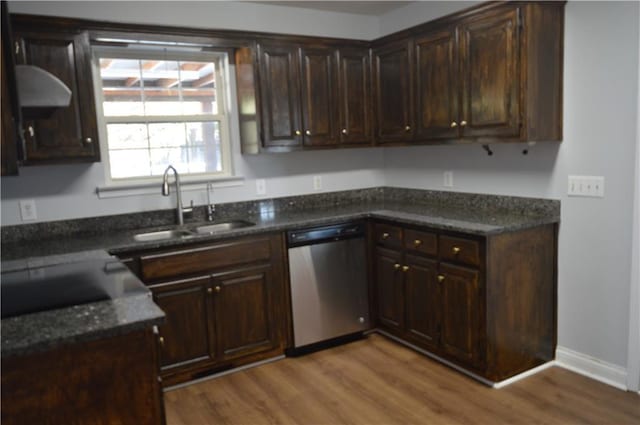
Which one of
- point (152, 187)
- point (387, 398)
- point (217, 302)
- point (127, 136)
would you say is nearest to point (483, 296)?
point (387, 398)

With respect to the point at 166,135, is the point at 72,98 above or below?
above

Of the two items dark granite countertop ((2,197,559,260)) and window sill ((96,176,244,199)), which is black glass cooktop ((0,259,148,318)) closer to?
dark granite countertop ((2,197,559,260))

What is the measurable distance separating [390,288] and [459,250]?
2.47 feet

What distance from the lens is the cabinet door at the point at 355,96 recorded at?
3.78 meters

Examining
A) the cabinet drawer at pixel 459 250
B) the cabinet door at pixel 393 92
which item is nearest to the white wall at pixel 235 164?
the cabinet door at pixel 393 92

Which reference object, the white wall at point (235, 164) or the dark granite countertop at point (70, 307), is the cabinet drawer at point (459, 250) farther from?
the dark granite countertop at point (70, 307)

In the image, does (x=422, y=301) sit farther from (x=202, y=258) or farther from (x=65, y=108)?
(x=65, y=108)

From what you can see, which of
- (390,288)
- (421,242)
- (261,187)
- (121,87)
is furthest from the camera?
(261,187)

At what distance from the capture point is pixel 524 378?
2.88 meters

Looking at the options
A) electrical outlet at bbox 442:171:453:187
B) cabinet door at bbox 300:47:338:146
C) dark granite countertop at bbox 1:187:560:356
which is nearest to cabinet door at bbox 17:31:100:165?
dark granite countertop at bbox 1:187:560:356

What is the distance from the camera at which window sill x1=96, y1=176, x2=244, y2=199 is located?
10.7 ft

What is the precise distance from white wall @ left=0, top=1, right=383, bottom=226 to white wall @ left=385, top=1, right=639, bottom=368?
59.3 inches

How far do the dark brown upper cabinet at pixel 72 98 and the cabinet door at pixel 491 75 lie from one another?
227cm

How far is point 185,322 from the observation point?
9.71 ft
